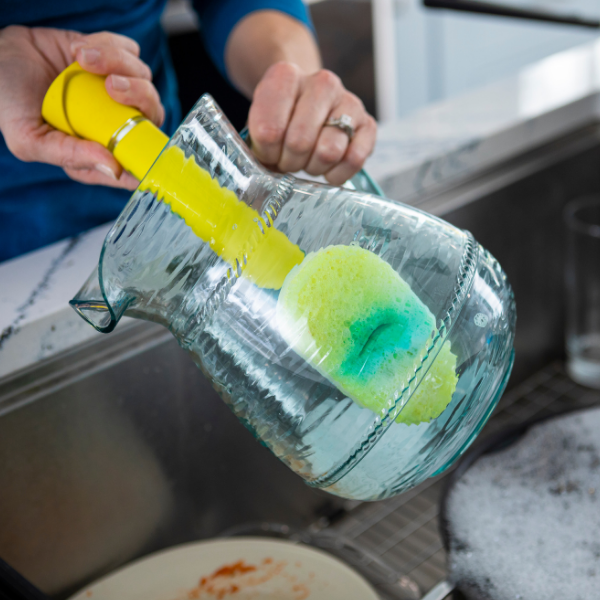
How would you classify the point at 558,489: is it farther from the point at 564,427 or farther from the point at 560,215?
the point at 560,215

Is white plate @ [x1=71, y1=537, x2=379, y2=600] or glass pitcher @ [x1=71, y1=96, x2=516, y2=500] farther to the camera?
white plate @ [x1=71, y1=537, x2=379, y2=600]

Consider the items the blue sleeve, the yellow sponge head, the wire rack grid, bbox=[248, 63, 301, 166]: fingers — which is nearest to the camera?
the yellow sponge head

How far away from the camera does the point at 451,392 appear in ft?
0.82

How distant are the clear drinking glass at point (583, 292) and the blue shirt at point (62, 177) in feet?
1.06

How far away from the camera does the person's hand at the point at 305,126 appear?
0.34 meters

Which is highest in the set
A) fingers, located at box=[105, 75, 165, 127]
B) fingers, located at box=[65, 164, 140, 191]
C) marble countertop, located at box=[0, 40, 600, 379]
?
fingers, located at box=[105, 75, 165, 127]

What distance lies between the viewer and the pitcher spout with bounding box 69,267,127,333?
260mm

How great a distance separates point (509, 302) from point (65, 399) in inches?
10.5

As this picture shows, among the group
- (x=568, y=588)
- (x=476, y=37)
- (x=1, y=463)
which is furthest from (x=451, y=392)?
(x=476, y=37)

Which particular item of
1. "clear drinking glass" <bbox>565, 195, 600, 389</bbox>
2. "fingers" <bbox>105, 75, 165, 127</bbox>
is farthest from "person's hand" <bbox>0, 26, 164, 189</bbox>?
"clear drinking glass" <bbox>565, 195, 600, 389</bbox>

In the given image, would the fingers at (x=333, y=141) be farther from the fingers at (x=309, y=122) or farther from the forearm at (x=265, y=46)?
the forearm at (x=265, y=46)

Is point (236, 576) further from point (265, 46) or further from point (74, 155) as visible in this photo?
point (265, 46)

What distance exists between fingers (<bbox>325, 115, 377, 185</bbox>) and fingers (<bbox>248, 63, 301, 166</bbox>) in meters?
0.03

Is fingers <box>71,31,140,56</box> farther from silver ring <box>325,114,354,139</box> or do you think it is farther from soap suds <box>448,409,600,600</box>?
soap suds <box>448,409,600,600</box>
